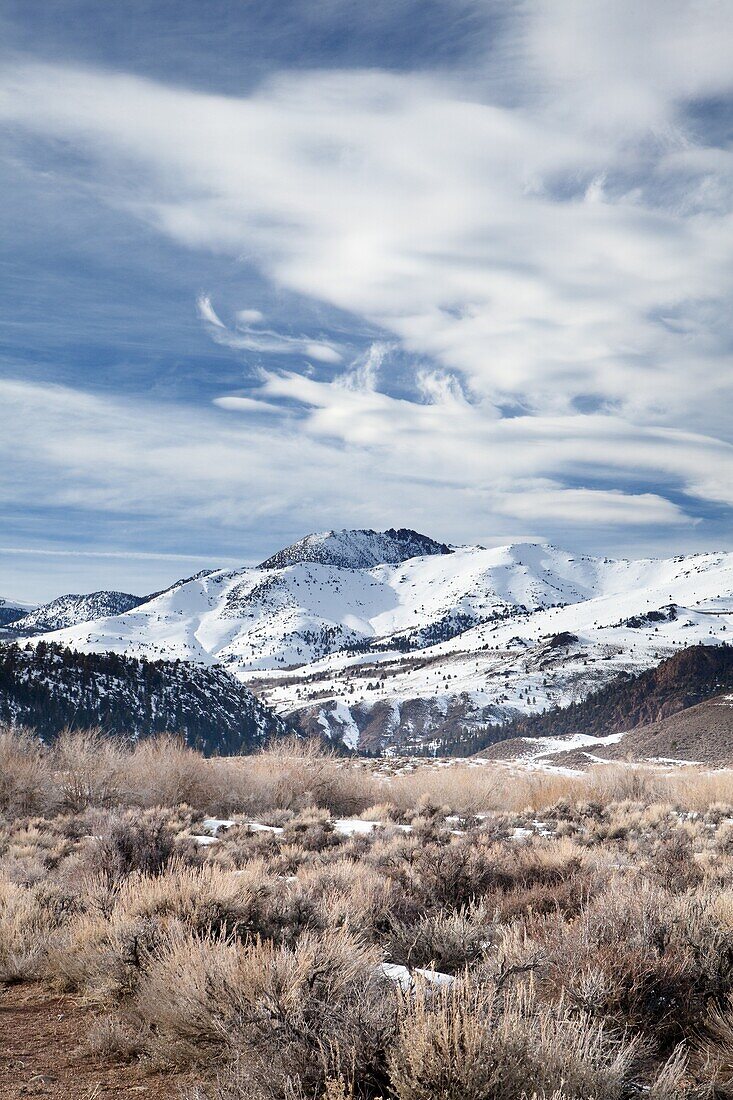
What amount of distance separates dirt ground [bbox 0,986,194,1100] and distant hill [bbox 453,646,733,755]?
3936 inches

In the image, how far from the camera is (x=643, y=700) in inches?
4397

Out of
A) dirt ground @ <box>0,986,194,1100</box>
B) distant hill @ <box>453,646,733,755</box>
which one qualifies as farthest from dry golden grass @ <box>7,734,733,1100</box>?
distant hill @ <box>453,646,733,755</box>

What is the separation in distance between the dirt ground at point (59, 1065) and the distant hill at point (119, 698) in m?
50.0

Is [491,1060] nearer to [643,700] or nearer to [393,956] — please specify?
[393,956]

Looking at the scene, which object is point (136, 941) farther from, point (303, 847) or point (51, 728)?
point (51, 728)

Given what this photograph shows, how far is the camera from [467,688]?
173 m

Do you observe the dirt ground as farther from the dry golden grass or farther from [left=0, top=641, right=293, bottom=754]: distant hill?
[left=0, top=641, right=293, bottom=754]: distant hill

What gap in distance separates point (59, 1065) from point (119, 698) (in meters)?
68.5

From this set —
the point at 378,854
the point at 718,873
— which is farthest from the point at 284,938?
the point at 718,873

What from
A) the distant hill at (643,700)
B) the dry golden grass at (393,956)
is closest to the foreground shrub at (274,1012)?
the dry golden grass at (393,956)

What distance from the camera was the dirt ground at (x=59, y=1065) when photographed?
4598 millimetres

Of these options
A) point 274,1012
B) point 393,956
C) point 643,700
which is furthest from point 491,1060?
point 643,700

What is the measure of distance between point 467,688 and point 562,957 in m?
171

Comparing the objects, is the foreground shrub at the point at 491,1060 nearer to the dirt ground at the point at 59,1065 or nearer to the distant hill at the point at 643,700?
the dirt ground at the point at 59,1065
